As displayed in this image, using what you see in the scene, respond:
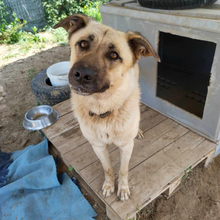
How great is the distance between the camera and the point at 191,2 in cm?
215

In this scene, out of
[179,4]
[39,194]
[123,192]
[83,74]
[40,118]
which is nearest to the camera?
[83,74]

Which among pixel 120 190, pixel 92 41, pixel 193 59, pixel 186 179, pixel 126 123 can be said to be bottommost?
pixel 186 179

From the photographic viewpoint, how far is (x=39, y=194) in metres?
2.39

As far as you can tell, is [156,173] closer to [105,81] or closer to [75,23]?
[105,81]

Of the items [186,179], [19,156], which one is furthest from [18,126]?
[186,179]

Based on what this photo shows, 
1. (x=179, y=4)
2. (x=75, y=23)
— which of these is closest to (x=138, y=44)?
(x=75, y=23)

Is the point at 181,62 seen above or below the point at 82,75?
below

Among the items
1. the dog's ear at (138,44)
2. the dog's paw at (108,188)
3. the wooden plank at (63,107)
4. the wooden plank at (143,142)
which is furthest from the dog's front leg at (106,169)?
the wooden plank at (63,107)

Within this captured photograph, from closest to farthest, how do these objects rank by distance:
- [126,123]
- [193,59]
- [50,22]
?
1. [126,123]
2. [193,59]
3. [50,22]

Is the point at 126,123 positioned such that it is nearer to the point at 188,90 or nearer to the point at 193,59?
the point at 188,90

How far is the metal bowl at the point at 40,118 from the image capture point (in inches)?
116

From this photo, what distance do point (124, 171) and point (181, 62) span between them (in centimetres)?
304

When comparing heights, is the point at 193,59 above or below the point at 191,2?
below

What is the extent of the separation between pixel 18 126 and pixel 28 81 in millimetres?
1750
